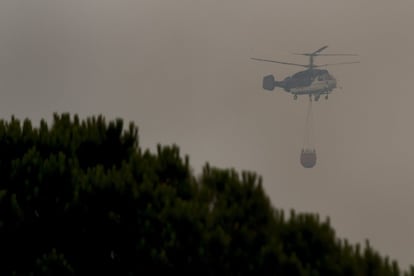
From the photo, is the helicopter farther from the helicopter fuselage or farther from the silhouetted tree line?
the silhouetted tree line

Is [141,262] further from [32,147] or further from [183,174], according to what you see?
[32,147]

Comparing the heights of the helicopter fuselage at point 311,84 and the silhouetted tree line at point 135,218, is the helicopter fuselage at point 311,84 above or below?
above

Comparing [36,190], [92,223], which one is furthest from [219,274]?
[36,190]

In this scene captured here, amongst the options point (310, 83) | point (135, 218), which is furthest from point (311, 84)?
point (135, 218)

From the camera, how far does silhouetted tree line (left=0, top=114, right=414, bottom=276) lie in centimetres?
804

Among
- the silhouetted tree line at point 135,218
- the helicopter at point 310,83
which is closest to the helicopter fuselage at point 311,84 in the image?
the helicopter at point 310,83

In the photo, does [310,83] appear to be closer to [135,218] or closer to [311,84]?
[311,84]

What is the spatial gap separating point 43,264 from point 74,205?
820 mm

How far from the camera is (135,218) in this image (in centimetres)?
945

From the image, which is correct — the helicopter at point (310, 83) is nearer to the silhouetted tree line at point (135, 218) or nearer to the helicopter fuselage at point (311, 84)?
the helicopter fuselage at point (311, 84)

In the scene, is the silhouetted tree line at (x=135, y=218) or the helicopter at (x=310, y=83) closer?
the silhouetted tree line at (x=135, y=218)

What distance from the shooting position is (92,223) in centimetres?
979

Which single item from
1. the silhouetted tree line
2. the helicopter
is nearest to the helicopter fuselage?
the helicopter

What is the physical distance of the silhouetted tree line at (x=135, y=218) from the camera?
8.04m
